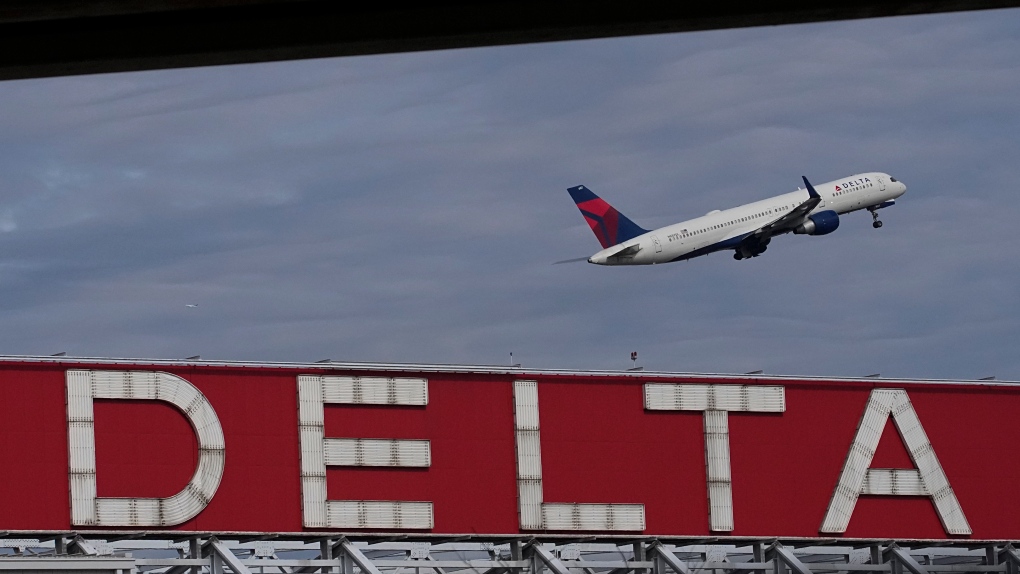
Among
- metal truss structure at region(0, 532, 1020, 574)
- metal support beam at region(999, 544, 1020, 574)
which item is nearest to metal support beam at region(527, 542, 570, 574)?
metal truss structure at region(0, 532, 1020, 574)

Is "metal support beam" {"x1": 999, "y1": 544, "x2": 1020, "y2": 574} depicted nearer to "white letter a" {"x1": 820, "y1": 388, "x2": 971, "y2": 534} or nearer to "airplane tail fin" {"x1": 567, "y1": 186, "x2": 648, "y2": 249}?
"white letter a" {"x1": 820, "y1": 388, "x2": 971, "y2": 534}

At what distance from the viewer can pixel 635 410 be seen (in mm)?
54656

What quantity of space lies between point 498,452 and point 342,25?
3328 centimetres

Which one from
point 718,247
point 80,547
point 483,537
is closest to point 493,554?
point 483,537

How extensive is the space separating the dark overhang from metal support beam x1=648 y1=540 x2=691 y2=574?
108 ft

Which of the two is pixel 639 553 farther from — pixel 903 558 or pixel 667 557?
pixel 903 558

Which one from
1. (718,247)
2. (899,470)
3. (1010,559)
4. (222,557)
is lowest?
(1010,559)

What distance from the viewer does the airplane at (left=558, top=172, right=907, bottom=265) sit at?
3123 inches

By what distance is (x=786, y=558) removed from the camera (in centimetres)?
5322

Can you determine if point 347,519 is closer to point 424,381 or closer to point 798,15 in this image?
point 424,381

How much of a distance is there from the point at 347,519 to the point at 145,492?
21.3ft

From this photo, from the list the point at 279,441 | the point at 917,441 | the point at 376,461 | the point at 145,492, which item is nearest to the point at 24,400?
the point at 145,492

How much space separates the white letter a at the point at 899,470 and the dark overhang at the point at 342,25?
129 ft

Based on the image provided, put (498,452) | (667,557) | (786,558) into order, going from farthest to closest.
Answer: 1. (786,558)
2. (498,452)
3. (667,557)
